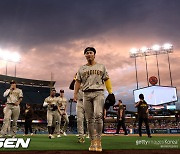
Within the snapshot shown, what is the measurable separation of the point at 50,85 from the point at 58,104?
41076 millimetres

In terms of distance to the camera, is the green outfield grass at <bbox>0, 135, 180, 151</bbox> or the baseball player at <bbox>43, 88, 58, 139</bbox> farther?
the baseball player at <bbox>43, 88, 58, 139</bbox>

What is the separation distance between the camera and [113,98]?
4.88 meters

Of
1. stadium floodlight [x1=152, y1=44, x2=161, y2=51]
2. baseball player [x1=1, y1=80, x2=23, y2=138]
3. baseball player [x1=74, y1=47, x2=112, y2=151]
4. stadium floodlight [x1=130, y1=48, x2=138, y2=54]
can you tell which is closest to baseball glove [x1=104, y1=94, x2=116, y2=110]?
baseball player [x1=74, y1=47, x2=112, y2=151]

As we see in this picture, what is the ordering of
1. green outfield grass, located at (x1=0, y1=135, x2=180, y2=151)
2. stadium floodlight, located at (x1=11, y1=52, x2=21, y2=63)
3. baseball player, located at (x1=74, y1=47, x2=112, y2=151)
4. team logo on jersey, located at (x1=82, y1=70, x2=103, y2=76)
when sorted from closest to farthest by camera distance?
baseball player, located at (x1=74, y1=47, x2=112, y2=151)
team logo on jersey, located at (x1=82, y1=70, x2=103, y2=76)
green outfield grass, located at (x1=0, y1=135, x2=180, y2=151)
stadium floodlight, located at (x1=11, y1=52, x2=21, y2=63)

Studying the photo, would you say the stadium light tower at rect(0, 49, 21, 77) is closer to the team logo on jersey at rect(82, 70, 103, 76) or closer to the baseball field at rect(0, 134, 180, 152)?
the baseball field at rect(0, 134, 180, 152)

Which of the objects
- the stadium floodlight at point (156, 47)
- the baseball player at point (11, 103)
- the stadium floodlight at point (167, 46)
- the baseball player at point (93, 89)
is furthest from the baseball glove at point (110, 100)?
the stadium floodlight at point (156, 47)

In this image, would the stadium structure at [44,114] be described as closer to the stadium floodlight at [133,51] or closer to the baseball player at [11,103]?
the stadium floodlight at [133,51]

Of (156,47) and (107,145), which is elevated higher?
(156,47)

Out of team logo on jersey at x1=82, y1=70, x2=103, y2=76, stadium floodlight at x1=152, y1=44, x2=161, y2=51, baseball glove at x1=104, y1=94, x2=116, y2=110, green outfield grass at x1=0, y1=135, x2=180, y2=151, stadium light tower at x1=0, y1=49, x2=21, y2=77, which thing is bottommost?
green outfield grass at x1=0, y1=135, x2=180, y2=151

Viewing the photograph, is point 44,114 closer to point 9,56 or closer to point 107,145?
point 9,56

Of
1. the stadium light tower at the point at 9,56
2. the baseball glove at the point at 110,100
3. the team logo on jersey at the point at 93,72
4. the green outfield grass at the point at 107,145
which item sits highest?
the stadium light tower at the point at 9,56

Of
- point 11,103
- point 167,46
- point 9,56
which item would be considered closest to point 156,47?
point 167,46

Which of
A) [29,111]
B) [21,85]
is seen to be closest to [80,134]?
[29,111]

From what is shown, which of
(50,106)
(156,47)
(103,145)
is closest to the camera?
(103,145)
